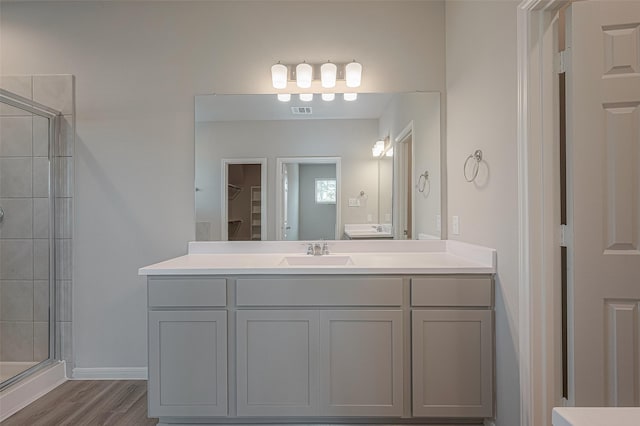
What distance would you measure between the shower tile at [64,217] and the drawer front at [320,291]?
4.88 feet

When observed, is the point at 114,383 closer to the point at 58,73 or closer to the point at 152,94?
the point at 152,94

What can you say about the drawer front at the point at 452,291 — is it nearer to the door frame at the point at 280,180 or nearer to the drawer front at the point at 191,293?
Answer: the door frame at the point at 280,180

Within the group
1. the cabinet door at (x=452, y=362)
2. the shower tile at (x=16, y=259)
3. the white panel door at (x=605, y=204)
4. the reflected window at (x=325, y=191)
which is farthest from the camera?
the reflected window at (x=325, y=191)

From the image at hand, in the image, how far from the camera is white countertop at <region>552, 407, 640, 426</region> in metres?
0.51

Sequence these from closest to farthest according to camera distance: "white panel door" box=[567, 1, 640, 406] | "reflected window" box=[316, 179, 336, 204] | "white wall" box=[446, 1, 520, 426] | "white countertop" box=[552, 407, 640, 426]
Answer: "white countertop" box=[552, 407, 640, 426] → "white panel door" box=[567, 1, 640, 406] → "white wall" box=[446, 1, 520, 426] → "reflected window" box=[316, 179, 336, 204]

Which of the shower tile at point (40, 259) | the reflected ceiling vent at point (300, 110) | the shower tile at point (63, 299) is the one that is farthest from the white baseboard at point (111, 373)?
the reflected ceiling vent at point (300, 110)

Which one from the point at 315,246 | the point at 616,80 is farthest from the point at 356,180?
the point at 616,80

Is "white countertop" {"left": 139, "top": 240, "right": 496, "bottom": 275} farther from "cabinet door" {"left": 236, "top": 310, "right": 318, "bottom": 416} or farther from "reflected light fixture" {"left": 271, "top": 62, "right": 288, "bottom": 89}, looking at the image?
"reflected light fixture" {"left": 271, "top": 62, "right": 288, "bottom": 89}

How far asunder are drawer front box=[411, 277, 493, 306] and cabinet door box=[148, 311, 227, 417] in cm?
102

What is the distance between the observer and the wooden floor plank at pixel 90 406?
195 centimetres

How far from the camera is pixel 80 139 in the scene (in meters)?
2.44

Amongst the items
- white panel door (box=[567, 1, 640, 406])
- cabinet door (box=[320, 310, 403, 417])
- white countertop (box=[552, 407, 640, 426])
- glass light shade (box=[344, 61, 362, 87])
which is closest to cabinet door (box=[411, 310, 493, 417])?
cabinet door (box=[320, 310, 403, 417])

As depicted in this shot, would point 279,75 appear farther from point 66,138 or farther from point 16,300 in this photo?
point 16,300

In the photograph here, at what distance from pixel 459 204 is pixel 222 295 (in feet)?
5.04
